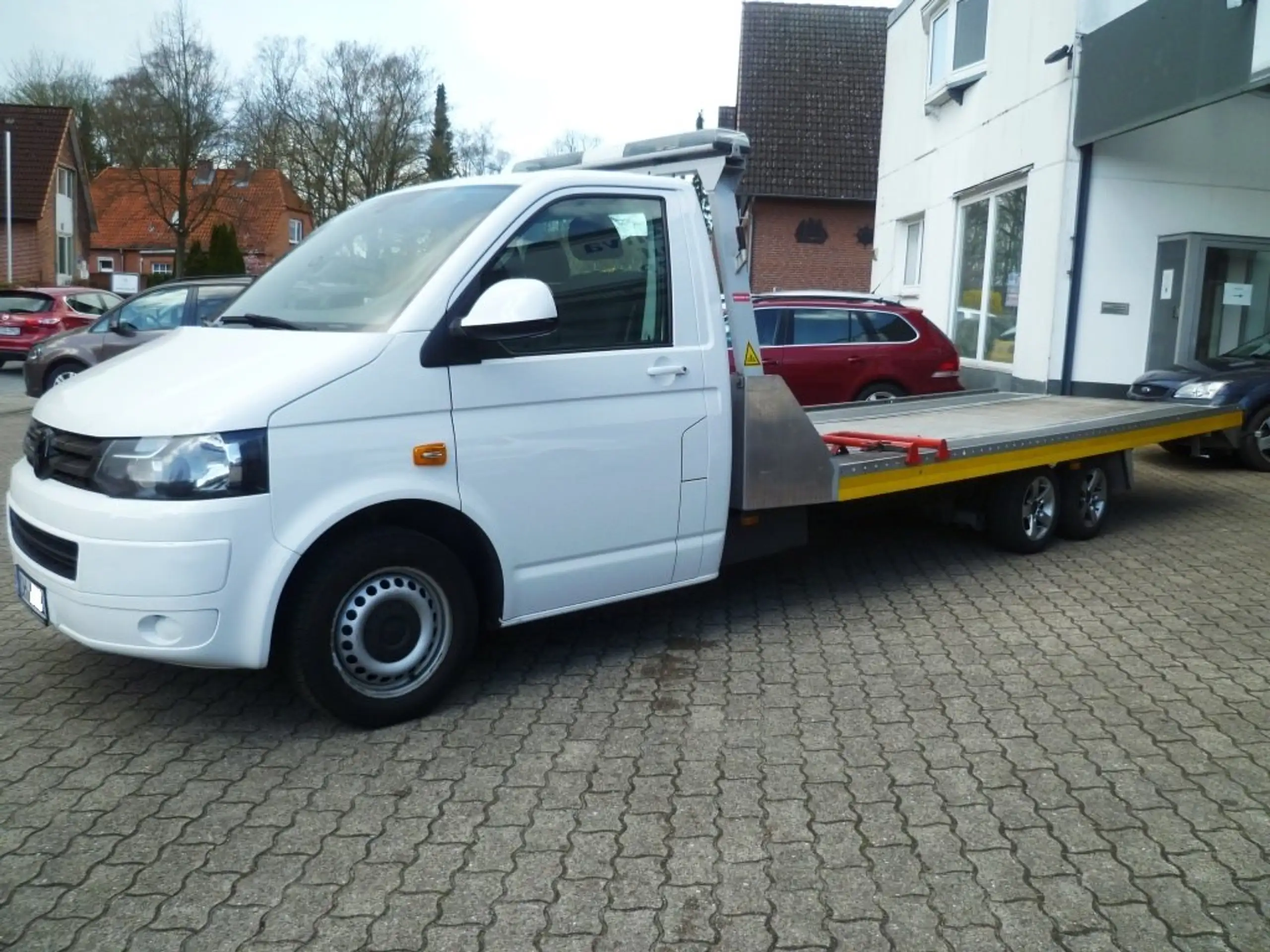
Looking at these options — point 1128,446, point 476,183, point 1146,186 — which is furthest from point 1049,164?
point 476,183

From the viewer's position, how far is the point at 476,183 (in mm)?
4977

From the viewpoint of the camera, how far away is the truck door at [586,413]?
14.8 feet

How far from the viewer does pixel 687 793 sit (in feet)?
12.9

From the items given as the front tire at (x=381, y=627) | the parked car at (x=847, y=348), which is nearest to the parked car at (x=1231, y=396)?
the parked car at (x=847, y=348)

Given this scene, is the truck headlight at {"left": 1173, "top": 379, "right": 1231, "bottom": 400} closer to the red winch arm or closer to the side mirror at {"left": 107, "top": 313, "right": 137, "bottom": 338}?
the red winch arm

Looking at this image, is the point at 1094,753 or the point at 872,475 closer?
the point at 1094,753

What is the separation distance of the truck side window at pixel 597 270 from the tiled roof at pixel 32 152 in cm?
4483

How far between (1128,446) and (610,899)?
5.62 metres

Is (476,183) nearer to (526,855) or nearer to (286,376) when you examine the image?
(286,376)

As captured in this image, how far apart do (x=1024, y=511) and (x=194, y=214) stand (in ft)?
136

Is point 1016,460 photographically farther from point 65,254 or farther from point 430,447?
point 65,254

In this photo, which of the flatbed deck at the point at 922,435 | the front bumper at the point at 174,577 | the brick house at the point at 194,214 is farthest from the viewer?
the brick house at the point at 194,214

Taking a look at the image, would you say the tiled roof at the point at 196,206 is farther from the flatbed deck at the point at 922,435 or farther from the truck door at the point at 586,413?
the truck door at the point at 586,413

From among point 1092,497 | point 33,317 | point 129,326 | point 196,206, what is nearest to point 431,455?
point 1092,497
